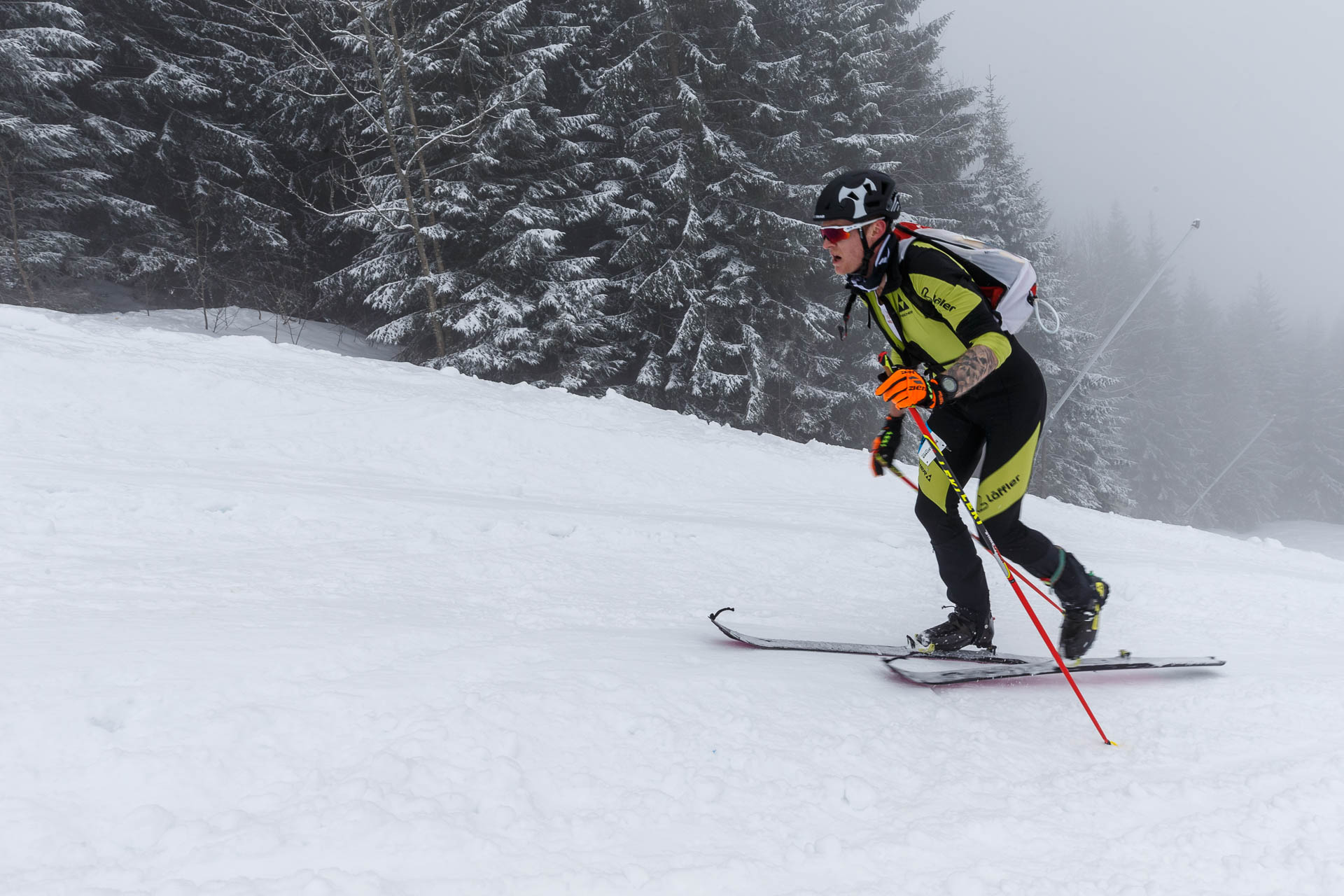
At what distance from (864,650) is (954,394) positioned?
4.75 feet

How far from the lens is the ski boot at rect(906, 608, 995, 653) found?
12.2ft

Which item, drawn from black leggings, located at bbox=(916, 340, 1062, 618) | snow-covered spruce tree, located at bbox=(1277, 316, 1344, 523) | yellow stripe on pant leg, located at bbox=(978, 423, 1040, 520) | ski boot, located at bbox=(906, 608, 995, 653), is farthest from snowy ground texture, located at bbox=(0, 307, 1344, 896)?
snow-covered spruce tree, located at bbox=(1277, 316, 1344, 523)

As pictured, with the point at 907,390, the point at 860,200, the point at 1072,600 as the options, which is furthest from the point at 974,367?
the point at 1072,600

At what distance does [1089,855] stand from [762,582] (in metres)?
2.99

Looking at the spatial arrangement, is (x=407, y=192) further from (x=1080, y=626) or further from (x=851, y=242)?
(x=1080, y=626)

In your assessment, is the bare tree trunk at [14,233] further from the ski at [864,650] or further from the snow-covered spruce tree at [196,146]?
the ski at [864,650]

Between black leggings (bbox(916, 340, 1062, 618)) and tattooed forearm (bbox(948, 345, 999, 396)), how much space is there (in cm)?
35

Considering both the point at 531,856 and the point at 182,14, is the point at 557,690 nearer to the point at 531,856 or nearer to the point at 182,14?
the point at 531,856

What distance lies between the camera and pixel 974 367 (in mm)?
3025

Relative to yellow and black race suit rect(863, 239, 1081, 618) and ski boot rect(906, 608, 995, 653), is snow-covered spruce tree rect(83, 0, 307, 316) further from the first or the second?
ski boot rect(906, 608, 995, 653)

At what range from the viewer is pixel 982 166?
2628 cm

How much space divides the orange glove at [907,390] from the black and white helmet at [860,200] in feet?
2.46

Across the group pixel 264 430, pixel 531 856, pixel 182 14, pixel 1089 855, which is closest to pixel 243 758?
pixel 531 856

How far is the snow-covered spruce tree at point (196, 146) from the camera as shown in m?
16.1
